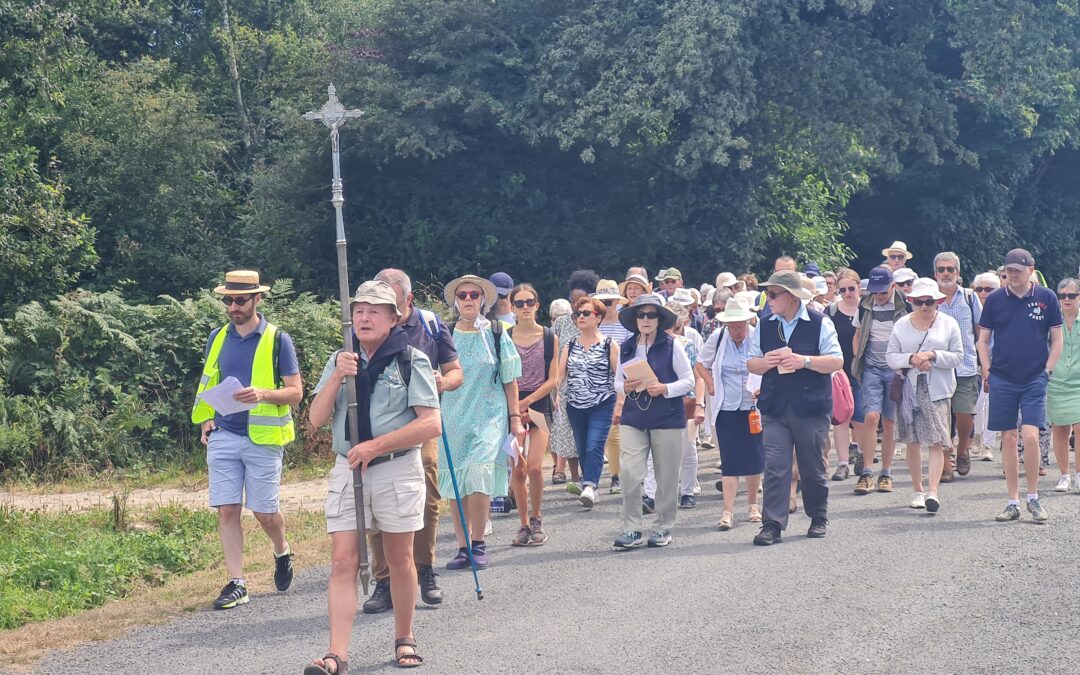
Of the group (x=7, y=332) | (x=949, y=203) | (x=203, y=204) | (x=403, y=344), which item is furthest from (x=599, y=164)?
(x=403, y=344)

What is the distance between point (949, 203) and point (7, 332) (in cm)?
2561

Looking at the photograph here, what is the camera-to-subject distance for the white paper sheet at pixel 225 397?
820 centimetres

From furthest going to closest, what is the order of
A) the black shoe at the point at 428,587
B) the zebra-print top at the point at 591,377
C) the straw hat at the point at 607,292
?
the straw hat at the point at 607,292, the zebra-print top at the point at 591,377, the black shoe at the point at 428,587

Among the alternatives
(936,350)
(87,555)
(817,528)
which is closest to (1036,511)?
(936,350)

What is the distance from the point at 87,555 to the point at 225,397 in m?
2.20

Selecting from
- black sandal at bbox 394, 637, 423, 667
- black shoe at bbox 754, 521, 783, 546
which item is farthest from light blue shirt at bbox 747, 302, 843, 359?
black sandal at bbox 394, 637, 423, 667

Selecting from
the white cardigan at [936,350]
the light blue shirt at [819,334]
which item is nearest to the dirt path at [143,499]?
the light blue shirt at [819,334]

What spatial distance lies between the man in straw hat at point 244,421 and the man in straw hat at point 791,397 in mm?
3655

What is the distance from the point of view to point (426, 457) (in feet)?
27.4

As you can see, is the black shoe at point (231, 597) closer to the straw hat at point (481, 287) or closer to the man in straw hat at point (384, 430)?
the man in straw hat at point (384, 430)

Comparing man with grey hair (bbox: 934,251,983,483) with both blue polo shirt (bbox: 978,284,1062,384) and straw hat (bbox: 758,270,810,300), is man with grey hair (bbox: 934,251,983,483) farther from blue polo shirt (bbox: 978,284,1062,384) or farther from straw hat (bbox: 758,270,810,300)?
straw hat (bbox: 758,270,810,300)

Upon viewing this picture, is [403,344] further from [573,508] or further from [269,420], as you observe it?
[573,508]

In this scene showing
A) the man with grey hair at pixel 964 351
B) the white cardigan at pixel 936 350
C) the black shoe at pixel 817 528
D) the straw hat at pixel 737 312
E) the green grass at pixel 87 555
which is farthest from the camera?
the man with grey hair at pixel 964 351

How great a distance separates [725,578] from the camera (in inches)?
339
